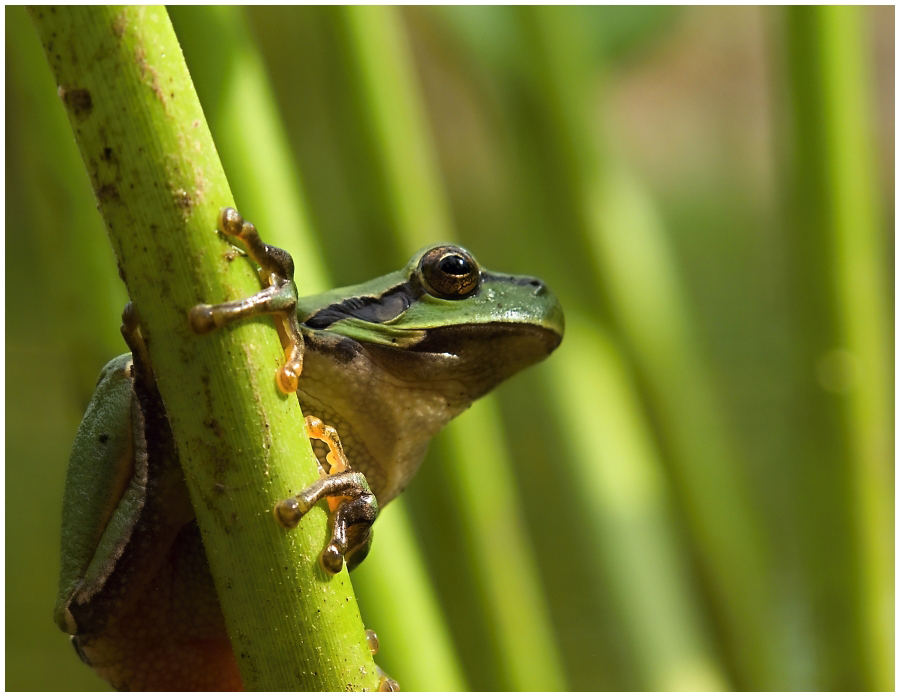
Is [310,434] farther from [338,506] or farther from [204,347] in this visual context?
[204,347]

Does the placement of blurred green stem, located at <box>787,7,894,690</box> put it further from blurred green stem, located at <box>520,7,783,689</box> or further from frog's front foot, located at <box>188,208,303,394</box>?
frog's front foot, located at <box>188,208,303,394</box>

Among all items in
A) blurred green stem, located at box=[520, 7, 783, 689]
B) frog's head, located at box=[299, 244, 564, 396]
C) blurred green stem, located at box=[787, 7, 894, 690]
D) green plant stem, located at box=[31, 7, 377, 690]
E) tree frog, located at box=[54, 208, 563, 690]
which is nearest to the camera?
green plant stem, located at box=[31, 7, 377, 690]

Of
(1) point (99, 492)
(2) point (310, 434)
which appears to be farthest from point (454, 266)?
(1) point (99, 492)

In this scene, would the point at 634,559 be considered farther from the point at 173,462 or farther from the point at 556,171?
the point at 173,462

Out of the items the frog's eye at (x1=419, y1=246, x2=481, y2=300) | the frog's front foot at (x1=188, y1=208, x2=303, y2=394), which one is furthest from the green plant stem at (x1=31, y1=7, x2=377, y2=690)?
the frog's eye at (x1=419, y1=246, x2=481, y2=300)

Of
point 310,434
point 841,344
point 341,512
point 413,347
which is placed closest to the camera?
point 341,512

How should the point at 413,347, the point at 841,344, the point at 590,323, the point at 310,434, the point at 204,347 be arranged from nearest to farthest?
the point at 204,347, the point at 310,434, the point at 413,347, the point at 841,344, the point at 590,323

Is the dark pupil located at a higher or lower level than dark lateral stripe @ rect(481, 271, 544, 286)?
higher
